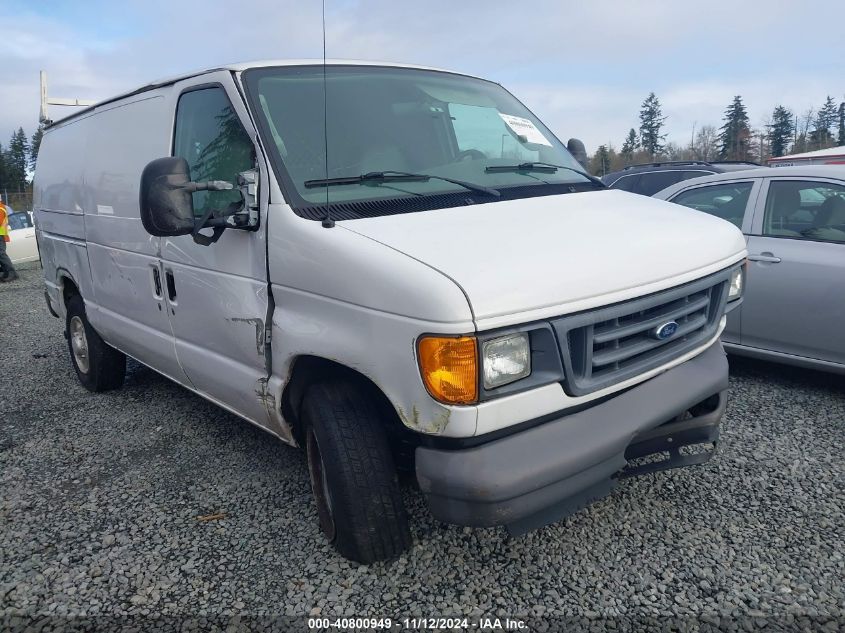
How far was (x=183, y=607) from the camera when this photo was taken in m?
2.67

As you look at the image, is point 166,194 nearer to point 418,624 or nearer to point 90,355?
point 418,624

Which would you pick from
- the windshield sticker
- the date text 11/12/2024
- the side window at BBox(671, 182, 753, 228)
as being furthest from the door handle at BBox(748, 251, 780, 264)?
the date text 11/12/2024

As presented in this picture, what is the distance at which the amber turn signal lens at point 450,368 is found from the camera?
85.3 inches

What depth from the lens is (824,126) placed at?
7362 cm

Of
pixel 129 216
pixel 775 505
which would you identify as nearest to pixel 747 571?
pixel 775 505

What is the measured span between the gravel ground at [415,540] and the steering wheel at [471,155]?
1.75 m

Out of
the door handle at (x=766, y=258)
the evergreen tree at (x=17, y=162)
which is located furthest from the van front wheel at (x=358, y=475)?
the evergreen tree at (x=17, y=162)

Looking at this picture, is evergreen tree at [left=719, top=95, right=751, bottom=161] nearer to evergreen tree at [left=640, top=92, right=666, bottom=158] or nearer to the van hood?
evergreen tree at [left=640, top=92, right=666, bottom=158]

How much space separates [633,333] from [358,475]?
119cm

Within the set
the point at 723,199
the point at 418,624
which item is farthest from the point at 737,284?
the point at 723,199

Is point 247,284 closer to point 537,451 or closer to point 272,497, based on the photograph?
point 272,497

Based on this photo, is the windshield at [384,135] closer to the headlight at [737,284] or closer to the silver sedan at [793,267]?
the headlight at [737,284]

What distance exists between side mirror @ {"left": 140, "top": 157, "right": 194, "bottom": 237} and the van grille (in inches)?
63.3

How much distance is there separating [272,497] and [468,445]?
5.33 feet
